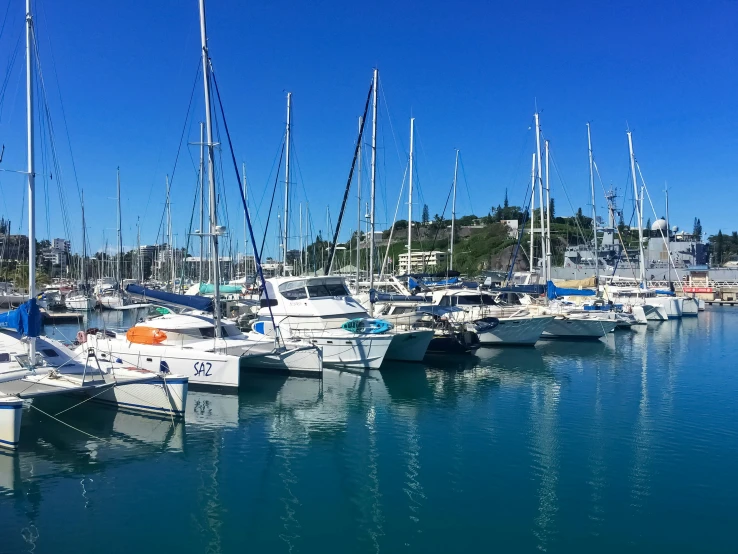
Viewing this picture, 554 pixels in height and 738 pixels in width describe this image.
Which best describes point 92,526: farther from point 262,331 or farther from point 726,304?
point 726,304

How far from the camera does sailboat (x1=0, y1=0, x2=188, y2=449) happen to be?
1650 centimetres

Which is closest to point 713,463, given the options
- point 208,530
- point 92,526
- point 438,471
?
point 438,471

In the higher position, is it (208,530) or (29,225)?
(29,225)

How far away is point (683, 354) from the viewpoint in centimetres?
3453

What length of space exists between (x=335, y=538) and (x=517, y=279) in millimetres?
65062

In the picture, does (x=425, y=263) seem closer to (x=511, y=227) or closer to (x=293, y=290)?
(x=293, y=290)

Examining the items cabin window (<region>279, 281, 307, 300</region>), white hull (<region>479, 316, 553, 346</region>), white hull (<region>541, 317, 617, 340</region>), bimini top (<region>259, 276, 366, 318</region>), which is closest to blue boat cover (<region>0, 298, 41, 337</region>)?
bimini top (<region>259, 276, 366, 318</region>)

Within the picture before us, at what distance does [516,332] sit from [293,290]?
559 inches

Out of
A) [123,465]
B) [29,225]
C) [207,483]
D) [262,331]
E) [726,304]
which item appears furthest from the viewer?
[726,304]

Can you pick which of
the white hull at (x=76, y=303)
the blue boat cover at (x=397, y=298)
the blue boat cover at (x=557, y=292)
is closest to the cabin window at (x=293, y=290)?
the blue boat cover at (x=397, y=298)

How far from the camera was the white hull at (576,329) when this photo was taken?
4009 centimetres

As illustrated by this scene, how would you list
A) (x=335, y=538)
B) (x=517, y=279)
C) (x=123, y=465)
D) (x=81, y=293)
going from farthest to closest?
1. (x=517, y=279)
2. (x=81, y=293)
3. (x=123, y=465)
4. (x=335, y=538)

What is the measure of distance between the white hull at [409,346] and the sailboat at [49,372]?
40.9 ft

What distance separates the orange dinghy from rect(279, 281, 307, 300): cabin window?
6.67 metres
